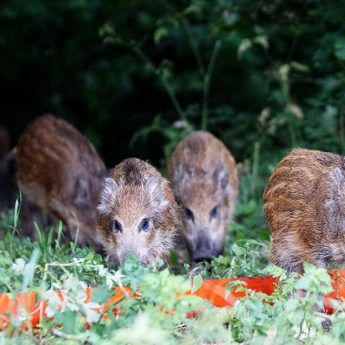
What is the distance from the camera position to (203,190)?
8.81 m

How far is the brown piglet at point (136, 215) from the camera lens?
662 centimetres

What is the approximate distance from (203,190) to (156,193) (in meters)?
1.94

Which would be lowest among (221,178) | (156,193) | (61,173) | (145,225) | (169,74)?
(61,173)

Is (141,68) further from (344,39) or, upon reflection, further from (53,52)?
(344,39)

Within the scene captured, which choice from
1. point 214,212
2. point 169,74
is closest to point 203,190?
point 214,212

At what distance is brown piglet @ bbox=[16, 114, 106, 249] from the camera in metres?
9.16

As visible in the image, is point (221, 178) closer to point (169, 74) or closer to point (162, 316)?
point (169, 74)

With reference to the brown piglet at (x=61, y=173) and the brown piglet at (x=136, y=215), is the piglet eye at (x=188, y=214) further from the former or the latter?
the brown piglet at (x=136, y=215)

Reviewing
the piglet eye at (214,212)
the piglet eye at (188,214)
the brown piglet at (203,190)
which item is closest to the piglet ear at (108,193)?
the brown piglet at (203,190)

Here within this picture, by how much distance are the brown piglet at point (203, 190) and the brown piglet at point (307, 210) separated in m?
1.91

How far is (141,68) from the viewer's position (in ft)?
38.1

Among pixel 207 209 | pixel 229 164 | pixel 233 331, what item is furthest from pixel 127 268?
pixel 229 164

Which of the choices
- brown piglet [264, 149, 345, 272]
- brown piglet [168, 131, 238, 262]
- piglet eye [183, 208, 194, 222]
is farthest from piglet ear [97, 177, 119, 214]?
piglet eye [183, 208, 194, 222]

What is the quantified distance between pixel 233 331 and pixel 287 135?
565 centimetres
